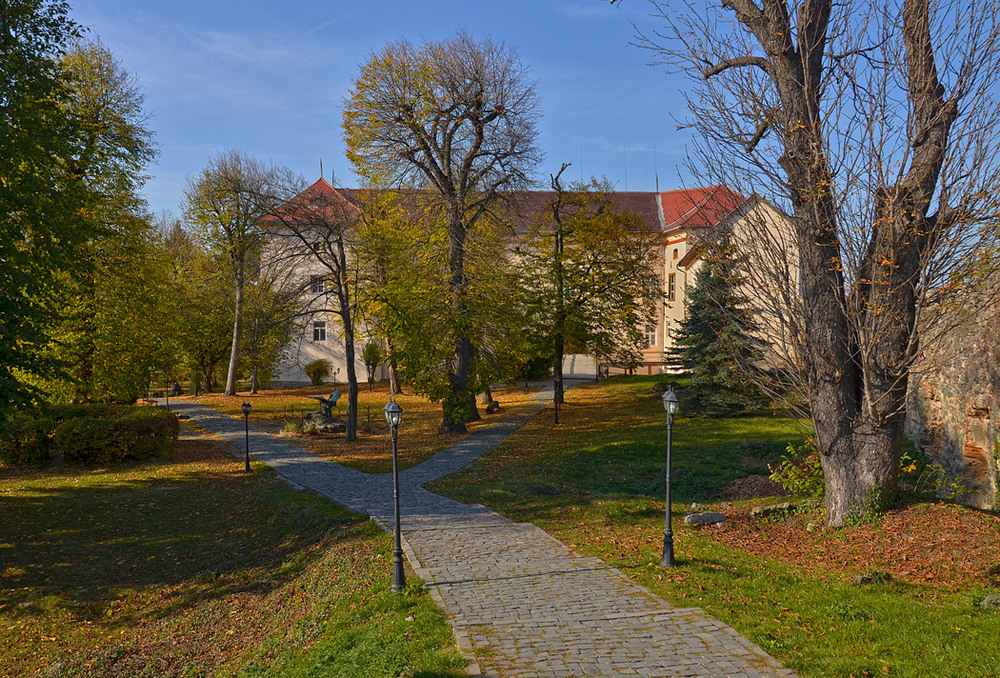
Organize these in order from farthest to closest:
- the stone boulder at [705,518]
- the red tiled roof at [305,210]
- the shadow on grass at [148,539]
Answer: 1. the red tiled roof at [305,210]
2. the stone boulder at [705,518]
3. the shadow on grass at [148,539]

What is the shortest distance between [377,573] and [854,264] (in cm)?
738

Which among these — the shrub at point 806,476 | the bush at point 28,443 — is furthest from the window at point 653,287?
the bush at point 28,443

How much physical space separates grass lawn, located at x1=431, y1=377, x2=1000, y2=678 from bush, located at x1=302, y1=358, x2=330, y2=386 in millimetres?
25993

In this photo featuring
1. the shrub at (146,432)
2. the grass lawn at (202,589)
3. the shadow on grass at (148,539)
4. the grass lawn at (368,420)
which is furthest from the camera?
the grass lawn at (368,420)

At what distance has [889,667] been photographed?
17.9ft

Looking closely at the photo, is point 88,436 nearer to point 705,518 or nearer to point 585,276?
point 705,518

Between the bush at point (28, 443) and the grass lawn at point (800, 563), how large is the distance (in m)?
11.1

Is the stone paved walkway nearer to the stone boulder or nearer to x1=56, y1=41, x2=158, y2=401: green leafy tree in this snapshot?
the stone boulder

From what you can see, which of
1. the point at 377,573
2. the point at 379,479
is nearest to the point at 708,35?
the point at 377,573

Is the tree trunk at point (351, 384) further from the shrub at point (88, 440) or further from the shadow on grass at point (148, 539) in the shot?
the shrub at point (88, 440)

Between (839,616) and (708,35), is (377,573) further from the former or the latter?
(708,35)

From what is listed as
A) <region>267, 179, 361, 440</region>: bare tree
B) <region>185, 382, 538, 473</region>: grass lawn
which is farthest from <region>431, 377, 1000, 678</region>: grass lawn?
<region>267, 179, 361, 440</region>: bare tree

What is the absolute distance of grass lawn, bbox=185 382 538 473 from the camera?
18359 millimetres

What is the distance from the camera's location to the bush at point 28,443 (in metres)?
17.1
